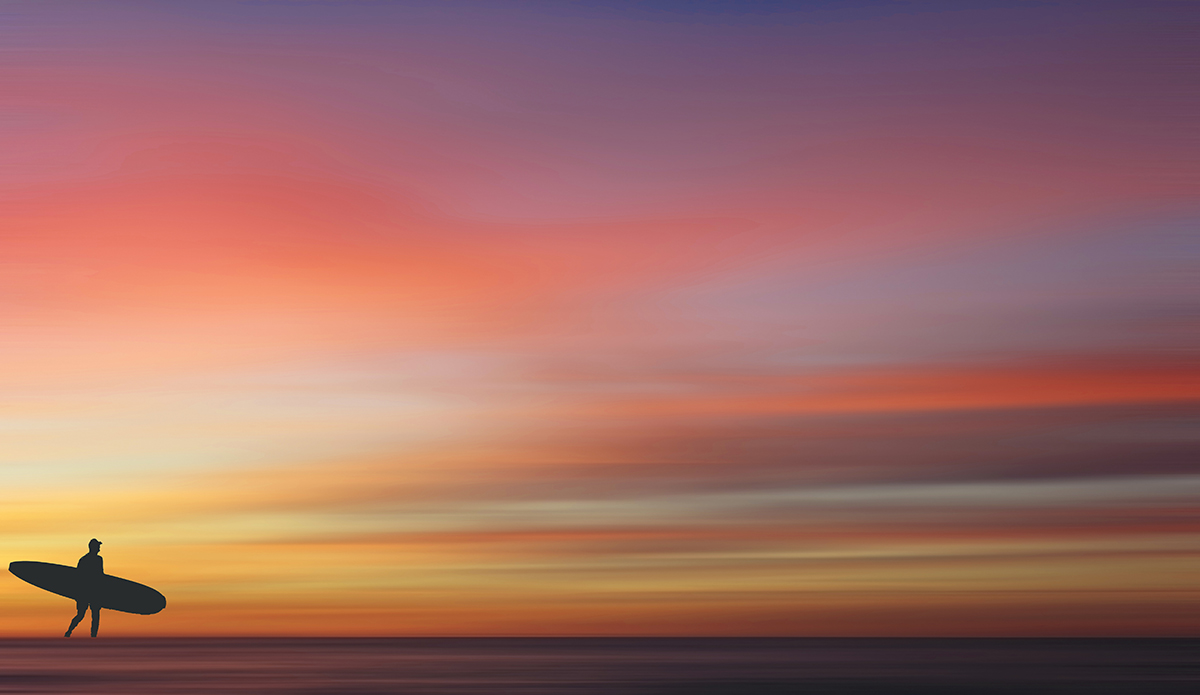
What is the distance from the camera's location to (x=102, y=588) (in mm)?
91812

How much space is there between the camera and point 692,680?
55.3 meters

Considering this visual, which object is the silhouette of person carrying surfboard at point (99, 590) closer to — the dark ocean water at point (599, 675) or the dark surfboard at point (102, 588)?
the dark surfboard at point (102, 588)

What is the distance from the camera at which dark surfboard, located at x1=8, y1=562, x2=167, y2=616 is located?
3693 inches

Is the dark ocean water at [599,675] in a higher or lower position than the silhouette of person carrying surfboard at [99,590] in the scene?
lower

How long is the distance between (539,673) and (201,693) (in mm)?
18638

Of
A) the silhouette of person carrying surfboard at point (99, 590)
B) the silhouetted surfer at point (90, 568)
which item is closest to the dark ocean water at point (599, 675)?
the silhouetted surfer at point (90, 568)

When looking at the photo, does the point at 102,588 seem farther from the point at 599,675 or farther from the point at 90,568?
the point at 599,675

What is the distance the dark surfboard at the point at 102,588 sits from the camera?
93.8 meters

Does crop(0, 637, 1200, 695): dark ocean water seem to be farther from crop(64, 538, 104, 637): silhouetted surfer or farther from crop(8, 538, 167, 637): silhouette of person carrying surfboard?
crop(8, 538, 167, 637): silhouette of person carrying surfboard

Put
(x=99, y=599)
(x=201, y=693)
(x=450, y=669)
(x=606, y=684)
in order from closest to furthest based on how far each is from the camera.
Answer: (x=201, y=693)
(x=606, y=684)
(x=450, y=669)
(x=99, y=599)

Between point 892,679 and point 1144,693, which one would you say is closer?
point 1144,693

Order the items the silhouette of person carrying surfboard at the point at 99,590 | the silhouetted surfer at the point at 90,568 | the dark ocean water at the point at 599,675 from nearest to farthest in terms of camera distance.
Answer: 1. the dark ocean water at the point at 599,675
2. the silhouetted surfer at the point at 90,568
3. the silhouette of person carrying surfboard at the point at 99,590

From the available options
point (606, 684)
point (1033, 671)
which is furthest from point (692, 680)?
point (1033, 671)

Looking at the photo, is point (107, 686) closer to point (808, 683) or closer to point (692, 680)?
point (692, 680)
